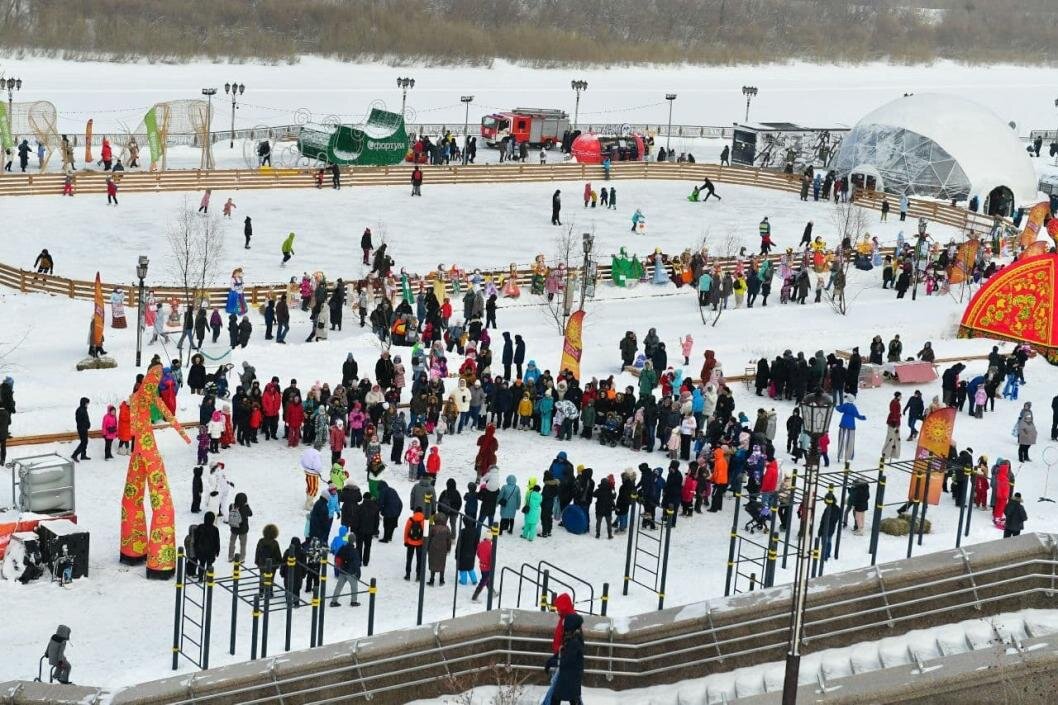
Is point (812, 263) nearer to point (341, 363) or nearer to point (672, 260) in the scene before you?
point (672, 260)

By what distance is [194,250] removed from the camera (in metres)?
39.6

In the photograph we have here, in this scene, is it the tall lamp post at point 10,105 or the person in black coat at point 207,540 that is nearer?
the person in black coat at point 207,540

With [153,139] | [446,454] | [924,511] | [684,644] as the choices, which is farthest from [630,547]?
[153,139]

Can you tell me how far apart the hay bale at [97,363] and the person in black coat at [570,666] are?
16.4 meters

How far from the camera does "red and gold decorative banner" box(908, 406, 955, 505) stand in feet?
75.8

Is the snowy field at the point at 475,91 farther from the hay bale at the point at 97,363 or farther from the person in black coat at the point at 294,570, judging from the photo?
the person in black coat at the point at 294,570

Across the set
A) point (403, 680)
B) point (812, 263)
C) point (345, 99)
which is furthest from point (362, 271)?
point (345, 99)

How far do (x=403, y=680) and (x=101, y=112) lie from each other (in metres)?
55.1

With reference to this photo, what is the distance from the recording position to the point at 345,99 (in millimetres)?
77562

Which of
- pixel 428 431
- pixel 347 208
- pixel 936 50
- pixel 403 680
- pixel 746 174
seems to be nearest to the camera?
pixel 403 680

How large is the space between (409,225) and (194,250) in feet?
26.4

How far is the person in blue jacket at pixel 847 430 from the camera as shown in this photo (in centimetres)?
2548

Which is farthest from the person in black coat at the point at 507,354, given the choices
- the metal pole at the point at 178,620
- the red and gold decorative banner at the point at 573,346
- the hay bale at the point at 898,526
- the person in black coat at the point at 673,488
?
the metal pole at the point at 178,620

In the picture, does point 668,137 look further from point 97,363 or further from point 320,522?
point 320,522
